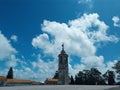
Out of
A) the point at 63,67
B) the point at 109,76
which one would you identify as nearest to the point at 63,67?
the point at 63,67

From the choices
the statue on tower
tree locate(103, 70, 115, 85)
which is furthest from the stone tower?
tree locate(103, 70, 115, 85)

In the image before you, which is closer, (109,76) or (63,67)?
(63,67)

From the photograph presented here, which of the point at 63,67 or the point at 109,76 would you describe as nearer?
the point at 63,67

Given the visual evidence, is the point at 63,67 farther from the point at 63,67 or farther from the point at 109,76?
the point at 109,76

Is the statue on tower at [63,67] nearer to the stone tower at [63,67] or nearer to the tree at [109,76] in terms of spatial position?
the stone tower at [63,67]

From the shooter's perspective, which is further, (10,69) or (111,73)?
(10,69)

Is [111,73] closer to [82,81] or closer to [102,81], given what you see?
[102,81]

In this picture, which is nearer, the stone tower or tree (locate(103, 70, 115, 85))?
the stone tower

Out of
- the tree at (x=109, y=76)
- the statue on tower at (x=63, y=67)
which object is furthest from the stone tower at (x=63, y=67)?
the tree at (x=109, y=76)

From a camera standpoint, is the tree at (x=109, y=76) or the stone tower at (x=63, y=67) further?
the tree at (x=109, y=76)

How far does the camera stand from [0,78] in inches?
4636

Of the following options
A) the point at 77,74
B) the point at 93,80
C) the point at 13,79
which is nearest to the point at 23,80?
the point at 13,79

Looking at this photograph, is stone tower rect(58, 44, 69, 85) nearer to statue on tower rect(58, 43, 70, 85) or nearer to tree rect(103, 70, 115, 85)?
statue on tower rect(58, 43, 70, 85)

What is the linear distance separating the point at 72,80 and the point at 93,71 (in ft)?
43.0
